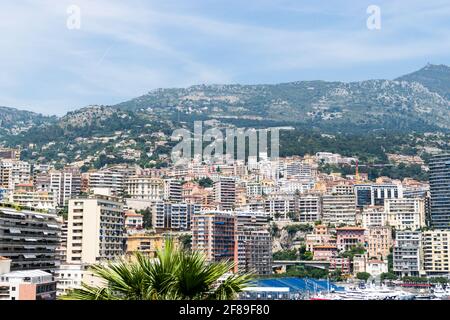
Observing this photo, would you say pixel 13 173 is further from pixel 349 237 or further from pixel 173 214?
pixel 349 237

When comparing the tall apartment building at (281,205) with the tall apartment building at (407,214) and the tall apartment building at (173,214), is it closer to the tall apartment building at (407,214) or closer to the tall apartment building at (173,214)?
the tall apartment building at (173,214)

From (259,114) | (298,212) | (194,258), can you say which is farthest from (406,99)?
(194,258)

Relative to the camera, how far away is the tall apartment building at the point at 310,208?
28.5 metres

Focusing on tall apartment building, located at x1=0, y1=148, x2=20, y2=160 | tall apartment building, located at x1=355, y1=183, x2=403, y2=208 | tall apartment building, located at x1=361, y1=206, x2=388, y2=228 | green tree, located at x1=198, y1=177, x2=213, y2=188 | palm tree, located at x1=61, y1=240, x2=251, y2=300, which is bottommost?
tall apartment building, located at x1=361, y1=206, x2=388, y2=228

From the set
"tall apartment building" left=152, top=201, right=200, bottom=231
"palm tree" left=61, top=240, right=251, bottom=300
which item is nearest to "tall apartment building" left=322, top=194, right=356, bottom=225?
"tall apartment building" left=152, top=201, right=200, bottom=231

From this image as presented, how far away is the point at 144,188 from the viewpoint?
29516 millimetres

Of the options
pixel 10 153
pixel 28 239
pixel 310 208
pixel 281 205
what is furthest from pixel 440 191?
pixel 28 239

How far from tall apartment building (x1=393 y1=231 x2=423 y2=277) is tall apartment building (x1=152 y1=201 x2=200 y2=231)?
7.75 m

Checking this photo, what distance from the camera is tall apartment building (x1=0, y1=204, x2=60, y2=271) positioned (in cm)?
1333

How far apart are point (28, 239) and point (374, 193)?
19531mm

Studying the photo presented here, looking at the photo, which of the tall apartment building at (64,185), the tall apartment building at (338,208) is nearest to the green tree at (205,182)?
the tall apartment building at (338,208)

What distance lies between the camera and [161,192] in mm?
29844

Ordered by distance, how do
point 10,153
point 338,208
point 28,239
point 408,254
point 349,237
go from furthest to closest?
point 10,153 < point 338,208 < point 349,237 < point 408,254 < point 28,239

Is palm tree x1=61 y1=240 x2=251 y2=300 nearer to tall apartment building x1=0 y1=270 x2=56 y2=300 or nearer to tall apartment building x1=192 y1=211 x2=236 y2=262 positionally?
tall apartment building x1=0 y1=270 x2=56 y2=300
